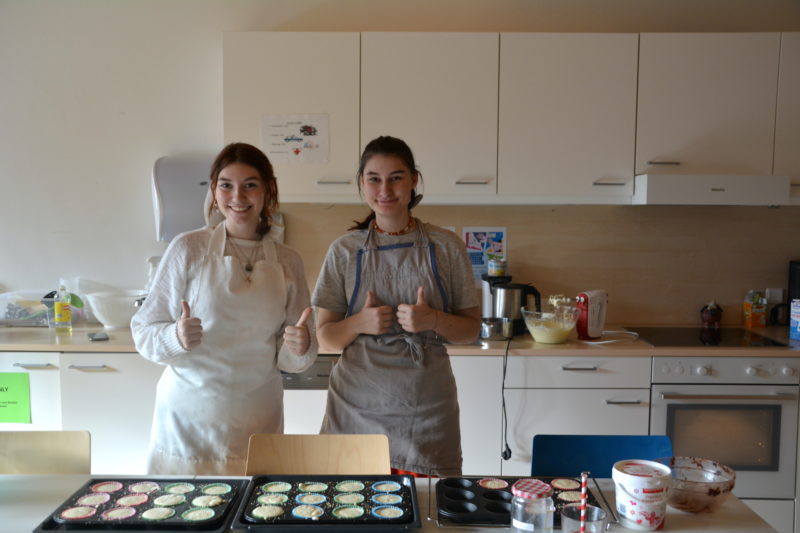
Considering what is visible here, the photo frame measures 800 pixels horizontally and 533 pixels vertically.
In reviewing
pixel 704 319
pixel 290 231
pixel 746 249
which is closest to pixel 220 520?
pixel 290 231

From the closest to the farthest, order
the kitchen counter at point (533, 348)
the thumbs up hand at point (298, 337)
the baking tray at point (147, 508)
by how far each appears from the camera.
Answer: the baking tray at point (147, 508) < the thumbs up hand at point (298, 337) < the kitchen counter at point (533, 348)

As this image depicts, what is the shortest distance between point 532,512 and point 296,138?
1953 mm

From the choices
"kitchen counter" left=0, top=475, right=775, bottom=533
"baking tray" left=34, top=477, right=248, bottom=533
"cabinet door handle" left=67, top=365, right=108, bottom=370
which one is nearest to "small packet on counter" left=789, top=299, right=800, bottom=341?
"kitchen counter" left=0, top=475, right=775, bottom=533

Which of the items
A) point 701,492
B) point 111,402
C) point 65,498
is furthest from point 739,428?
point 111,402

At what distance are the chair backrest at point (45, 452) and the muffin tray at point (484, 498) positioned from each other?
85cm

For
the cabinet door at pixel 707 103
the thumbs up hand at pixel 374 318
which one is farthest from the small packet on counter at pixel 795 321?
the thumbs up hand at pixel 374 318

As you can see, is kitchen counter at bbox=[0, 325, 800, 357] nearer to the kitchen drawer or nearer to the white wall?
the kitchen drawer

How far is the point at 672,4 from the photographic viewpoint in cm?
298

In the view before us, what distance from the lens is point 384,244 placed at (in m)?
1.76

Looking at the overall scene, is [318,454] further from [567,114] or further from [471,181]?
[567,114]

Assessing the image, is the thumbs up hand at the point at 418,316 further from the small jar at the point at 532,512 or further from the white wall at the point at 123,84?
the white wall at the point at 123,84

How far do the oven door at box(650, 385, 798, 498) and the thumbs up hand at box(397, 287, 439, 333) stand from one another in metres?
1.34

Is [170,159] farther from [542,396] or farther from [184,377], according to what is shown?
[542,396]

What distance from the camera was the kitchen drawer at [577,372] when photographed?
257 cm
